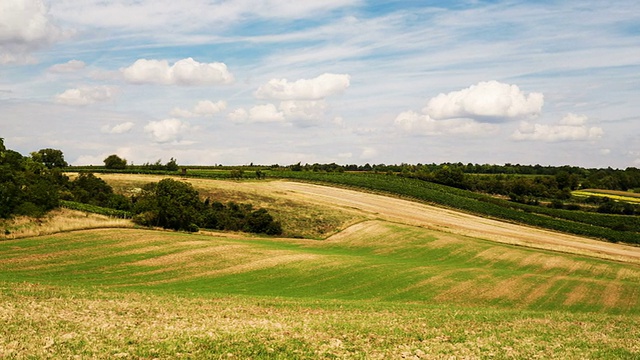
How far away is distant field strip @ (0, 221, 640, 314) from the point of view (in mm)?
40925

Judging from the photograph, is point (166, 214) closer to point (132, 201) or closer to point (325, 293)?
point (132, 201)

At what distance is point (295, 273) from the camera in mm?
47688

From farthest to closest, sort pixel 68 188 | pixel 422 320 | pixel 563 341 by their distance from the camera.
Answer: pixel 68 188, pixel 422 320, pixel 563 341

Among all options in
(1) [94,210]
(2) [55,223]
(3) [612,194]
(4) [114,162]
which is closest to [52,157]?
(4) [114,162]

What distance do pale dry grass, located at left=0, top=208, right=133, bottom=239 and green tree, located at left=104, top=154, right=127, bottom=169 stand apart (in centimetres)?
8009

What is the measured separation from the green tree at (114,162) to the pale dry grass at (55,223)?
8009 cm

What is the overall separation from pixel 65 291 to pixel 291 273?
2259cm

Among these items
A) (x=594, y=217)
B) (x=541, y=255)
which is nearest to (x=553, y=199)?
(x=594, y=217)

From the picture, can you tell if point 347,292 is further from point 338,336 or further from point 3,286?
point 3,286

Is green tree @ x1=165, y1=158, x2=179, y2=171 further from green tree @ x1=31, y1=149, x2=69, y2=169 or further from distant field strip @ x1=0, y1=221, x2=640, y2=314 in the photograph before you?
distant field strip @ x1=0, y1=221, x2=640, y2=314

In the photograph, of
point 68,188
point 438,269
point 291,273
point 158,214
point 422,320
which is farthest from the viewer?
point 68,188

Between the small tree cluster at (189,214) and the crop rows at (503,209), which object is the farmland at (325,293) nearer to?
the small tree cluster at (189,214)

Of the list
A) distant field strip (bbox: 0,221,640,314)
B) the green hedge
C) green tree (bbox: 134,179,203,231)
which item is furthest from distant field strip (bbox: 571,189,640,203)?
the green hedge

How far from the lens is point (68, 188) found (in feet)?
294
